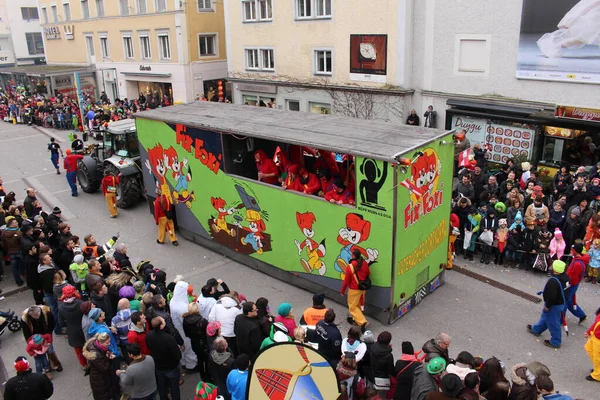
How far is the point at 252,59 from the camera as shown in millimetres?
26500

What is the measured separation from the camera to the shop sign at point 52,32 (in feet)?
135

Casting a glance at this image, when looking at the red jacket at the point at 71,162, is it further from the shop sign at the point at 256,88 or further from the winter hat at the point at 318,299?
the winter hat at the point at 318,299

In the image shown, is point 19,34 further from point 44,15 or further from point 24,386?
point 24,386

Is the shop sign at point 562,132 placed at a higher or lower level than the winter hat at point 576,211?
higher

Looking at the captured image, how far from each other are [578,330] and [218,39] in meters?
27.5

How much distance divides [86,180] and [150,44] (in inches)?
687

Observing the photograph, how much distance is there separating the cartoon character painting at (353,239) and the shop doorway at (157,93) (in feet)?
82.0

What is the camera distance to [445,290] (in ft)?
34.7

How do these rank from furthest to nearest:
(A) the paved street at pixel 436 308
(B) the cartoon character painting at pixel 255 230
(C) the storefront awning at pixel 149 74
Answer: (C) the storefront awning at pixel 149 74, (B) the cartoon character painting at pixel 255 230, (A) the paved street at pixel 436 308

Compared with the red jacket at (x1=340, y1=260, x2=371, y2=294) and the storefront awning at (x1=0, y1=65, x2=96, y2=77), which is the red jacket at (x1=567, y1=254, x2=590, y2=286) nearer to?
the red jacket at (x1=340, y1=260, x2=371, y2=294)

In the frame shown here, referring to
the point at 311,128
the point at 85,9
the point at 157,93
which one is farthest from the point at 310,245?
the point at 85,9

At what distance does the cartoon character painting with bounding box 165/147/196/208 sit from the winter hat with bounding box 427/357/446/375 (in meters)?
8.15

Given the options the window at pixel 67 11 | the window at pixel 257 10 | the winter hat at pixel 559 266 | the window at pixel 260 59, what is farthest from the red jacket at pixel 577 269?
the window at pixel 67 11

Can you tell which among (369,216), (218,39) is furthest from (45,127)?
(369,216)
